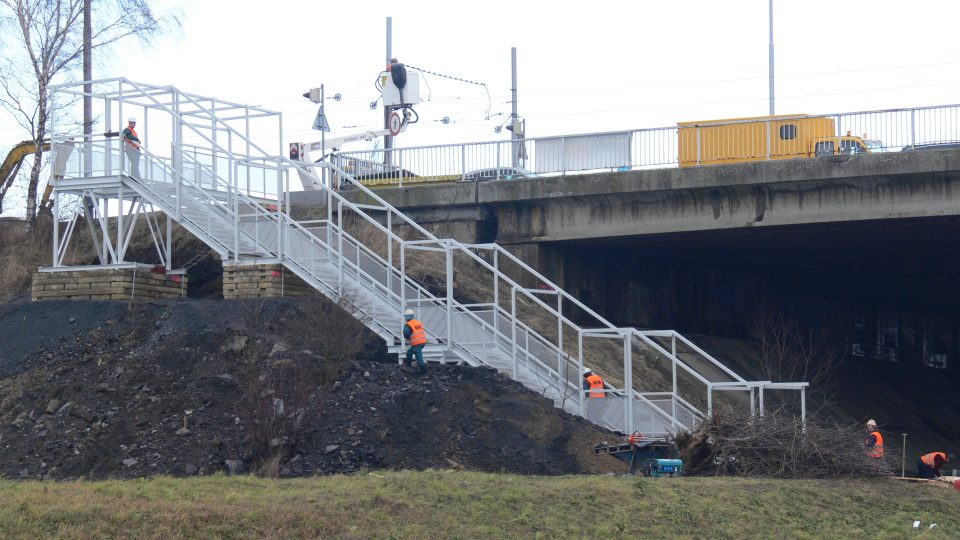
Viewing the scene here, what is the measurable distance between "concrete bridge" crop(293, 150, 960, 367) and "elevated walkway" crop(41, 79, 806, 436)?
3.89 feet

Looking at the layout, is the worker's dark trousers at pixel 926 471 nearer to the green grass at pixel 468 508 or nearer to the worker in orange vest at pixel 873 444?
the worker in orange vest at pixel 873 444

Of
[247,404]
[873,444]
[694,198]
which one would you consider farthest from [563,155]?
[247,404]

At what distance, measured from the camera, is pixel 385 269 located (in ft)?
77.5

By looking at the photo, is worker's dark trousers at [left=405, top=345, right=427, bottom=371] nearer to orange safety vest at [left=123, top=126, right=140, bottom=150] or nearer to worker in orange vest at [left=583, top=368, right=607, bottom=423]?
worker in orange vest at [left=583, top=368, right=607, bottom=423]

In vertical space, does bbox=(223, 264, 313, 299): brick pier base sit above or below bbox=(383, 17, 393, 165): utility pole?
below

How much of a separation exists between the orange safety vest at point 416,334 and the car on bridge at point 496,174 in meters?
10.2

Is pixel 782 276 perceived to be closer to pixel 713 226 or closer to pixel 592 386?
pixel 713 226

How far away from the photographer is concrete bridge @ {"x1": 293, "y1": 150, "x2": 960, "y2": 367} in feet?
90.1

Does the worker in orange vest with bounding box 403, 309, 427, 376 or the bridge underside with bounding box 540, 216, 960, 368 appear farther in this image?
the bridge underside with bounding box 540, 216, 960, 368

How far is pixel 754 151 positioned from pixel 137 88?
13.9 metres

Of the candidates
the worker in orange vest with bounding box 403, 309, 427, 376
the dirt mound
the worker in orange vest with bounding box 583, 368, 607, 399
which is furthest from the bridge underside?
the dirt mound

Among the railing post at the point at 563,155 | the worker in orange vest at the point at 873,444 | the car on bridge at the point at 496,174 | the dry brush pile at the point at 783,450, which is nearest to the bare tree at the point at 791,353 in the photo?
the railing post at the point at 563,155

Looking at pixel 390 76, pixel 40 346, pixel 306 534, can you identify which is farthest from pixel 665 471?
pixel 390 76

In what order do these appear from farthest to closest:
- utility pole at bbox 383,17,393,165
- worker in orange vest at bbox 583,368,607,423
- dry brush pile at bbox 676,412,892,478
→ utility pole at bbox 383,17,393,165
worker in orange vest at bbox 583,368,607,423
dry brush pile at bbox 676,412,892,478
